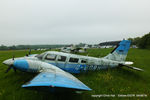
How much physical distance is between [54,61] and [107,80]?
14.1 ft

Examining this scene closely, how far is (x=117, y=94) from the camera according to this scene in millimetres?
4445

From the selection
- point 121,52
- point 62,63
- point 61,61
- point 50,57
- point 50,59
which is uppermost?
point 121,52

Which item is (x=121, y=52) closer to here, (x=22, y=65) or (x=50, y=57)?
(x=50, y=57)

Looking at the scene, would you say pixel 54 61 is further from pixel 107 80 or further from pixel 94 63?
pixel 107 80

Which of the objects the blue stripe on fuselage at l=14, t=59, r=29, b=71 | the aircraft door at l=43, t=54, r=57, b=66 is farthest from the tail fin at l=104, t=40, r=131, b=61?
the blue stripe on fuselage at l=14, t=59, r=29, b=71

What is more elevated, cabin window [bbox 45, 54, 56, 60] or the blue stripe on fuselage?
cabin window [bbox 45, 54, 56, 60]

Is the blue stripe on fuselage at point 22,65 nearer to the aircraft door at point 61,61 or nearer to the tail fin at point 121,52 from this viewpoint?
the aircraft door at point 61,61

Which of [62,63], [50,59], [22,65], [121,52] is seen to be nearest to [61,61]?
[62,63]

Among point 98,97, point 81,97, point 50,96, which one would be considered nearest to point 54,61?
point 50,96

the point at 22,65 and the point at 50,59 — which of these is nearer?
the point at 22,65

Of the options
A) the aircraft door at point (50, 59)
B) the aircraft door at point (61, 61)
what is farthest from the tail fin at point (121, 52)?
the aircraft door at point (50, 59)

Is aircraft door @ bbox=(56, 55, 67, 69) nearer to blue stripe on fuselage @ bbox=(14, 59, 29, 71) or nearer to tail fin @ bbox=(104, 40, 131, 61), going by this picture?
blue stripe on fuselage @ bbox=(14, 59, 29, 71)

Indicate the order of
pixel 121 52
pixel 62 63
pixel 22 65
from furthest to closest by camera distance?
pixel 121 52, pixel 62 63, pixel 22 65

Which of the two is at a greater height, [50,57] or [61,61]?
[50,57]
